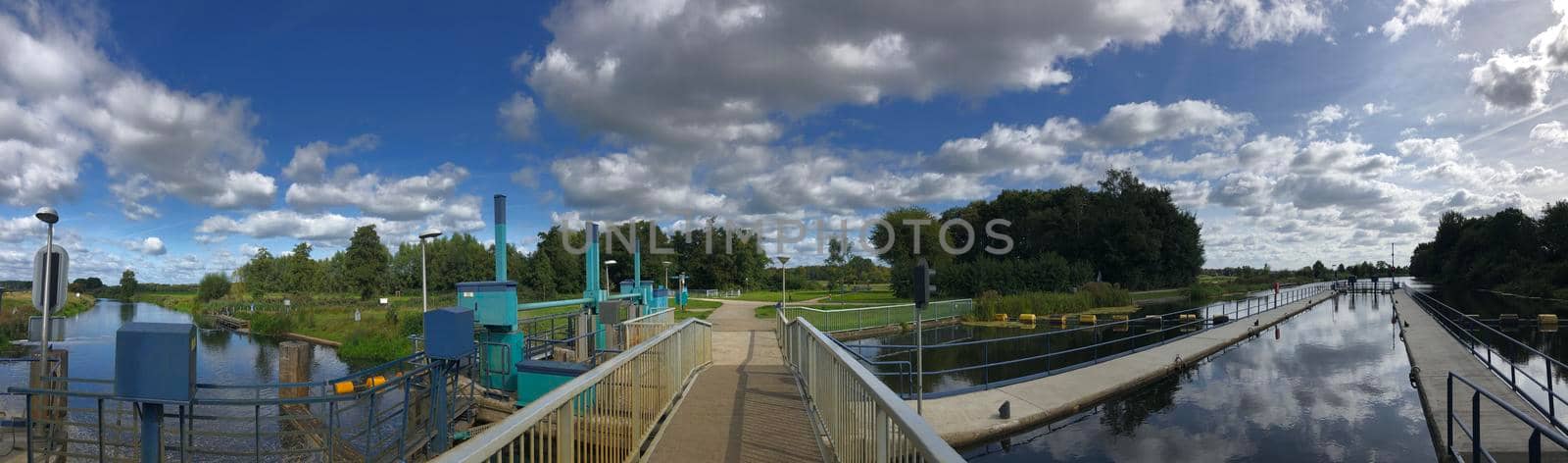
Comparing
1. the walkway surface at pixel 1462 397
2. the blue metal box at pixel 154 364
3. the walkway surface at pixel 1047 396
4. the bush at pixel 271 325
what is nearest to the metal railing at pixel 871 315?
the walkway surface at pixel 1047 396

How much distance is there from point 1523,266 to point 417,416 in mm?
91100

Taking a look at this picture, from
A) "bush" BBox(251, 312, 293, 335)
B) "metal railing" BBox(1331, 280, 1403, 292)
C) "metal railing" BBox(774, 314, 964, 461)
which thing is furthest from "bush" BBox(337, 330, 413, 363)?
"metal railing" BBox(1331, 280, 1403, 292)

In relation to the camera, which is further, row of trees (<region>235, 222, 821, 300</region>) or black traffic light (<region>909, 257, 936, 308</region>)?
row of trees (<region>235, 222, 821, 300</region>)

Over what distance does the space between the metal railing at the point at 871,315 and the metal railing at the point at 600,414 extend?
17.9 metres

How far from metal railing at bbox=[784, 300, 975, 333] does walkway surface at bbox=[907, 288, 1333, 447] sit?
426 inches

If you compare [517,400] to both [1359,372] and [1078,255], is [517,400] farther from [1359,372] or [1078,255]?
[1078,255]

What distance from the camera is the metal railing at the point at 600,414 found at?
3.15 metres

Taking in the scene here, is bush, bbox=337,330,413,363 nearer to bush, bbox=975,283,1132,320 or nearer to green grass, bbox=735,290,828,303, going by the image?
green grass, bbox=735,290,828,303

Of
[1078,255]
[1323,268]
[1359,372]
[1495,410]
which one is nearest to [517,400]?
[1495,410]

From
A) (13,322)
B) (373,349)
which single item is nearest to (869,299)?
(373,349)

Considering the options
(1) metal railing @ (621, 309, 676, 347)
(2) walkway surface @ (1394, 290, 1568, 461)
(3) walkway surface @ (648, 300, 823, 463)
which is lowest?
(2) walkway surface @ (1394, 290, 1568, 461)

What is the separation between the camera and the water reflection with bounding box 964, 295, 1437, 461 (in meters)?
11.4

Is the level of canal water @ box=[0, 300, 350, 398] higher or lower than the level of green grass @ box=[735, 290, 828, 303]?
lower

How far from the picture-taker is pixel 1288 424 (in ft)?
43.0
